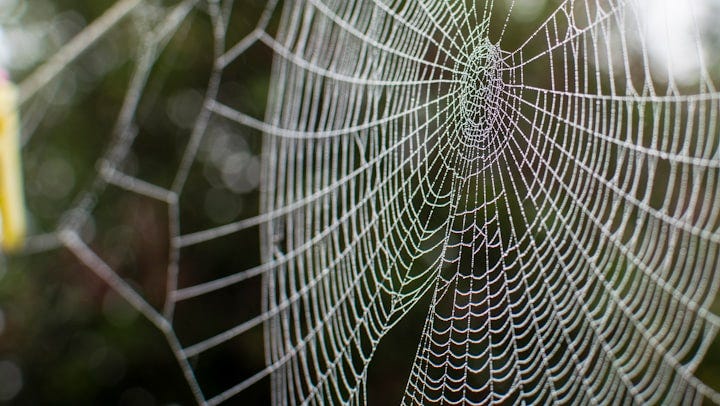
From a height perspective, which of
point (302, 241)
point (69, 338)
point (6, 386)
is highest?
point (302, 241)

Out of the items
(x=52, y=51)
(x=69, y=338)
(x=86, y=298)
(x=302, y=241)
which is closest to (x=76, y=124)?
(x=52, y=51)

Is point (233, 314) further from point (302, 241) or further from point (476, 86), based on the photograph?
point (476, 86)

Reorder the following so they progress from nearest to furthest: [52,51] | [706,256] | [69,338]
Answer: [706,256] < [52,51] < [69,338]

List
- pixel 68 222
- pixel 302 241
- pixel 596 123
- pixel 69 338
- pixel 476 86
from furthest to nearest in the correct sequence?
pixel 69 338, pixel 302 241, pixel 476 86, pixel 596 123, pixel 68 222

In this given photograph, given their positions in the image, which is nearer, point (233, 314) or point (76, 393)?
point (233, 314)

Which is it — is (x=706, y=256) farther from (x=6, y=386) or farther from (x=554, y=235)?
(x=6, y=386)

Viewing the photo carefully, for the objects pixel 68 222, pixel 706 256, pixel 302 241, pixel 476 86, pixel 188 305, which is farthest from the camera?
pixel 188 305

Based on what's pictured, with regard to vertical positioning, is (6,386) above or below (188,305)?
below

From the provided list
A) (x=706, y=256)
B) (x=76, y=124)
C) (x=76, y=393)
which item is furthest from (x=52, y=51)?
(x=706, y=256)

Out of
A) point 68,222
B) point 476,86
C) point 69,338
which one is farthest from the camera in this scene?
point 69,338
